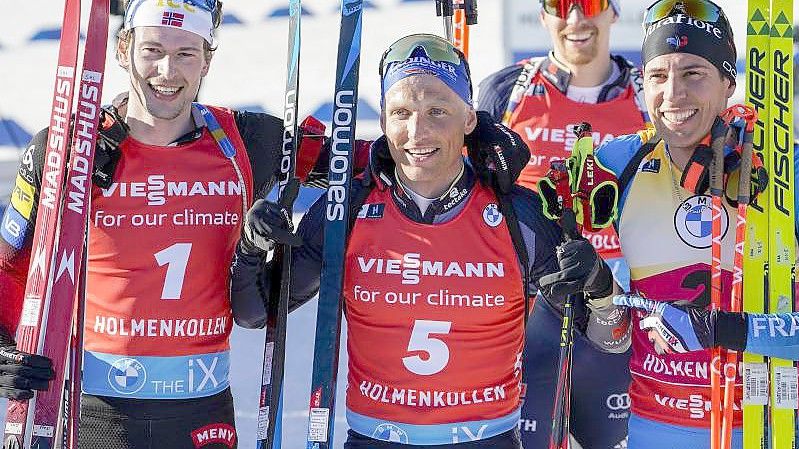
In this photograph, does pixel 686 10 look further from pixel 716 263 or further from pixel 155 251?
pixel 155 251

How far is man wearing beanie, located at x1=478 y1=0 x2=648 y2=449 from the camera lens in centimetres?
408

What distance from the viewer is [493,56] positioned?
8.01m

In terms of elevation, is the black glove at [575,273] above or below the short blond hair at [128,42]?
below

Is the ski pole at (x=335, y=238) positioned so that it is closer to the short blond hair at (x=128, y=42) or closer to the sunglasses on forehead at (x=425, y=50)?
the sunglasses on forehead at (x=425, y=50)

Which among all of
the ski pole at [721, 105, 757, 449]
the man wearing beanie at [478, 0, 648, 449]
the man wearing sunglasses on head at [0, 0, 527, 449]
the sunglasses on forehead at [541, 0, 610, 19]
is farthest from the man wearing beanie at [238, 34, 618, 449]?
the sunglasses on forehead at [541, 0, 610, 19]

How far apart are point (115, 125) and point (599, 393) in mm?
1905

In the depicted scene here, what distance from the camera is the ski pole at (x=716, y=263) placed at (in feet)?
10.2

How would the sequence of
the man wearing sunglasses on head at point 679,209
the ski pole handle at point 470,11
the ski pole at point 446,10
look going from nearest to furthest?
1. the man wearing sunglasses on head at point 679,209
2. the ski pole at point 446,10
3. the ski pole handle at point 470,11

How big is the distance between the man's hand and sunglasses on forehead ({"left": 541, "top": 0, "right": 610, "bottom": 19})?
1673 mm

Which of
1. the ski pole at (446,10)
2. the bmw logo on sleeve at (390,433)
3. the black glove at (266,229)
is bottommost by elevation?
the bmw logo on sleeve at (390,433)

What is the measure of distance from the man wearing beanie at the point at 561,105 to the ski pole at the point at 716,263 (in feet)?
3.11

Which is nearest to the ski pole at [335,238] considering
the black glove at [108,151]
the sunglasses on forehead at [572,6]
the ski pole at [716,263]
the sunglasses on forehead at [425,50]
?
the sunglasses on forehead at [425,50]

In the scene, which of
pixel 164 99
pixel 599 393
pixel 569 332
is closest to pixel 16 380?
pixel 164 99

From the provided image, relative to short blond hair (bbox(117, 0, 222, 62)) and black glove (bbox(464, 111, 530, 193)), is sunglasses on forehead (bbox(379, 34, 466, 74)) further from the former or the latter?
short blond hair (bbox(117, 0, 222, 62))
